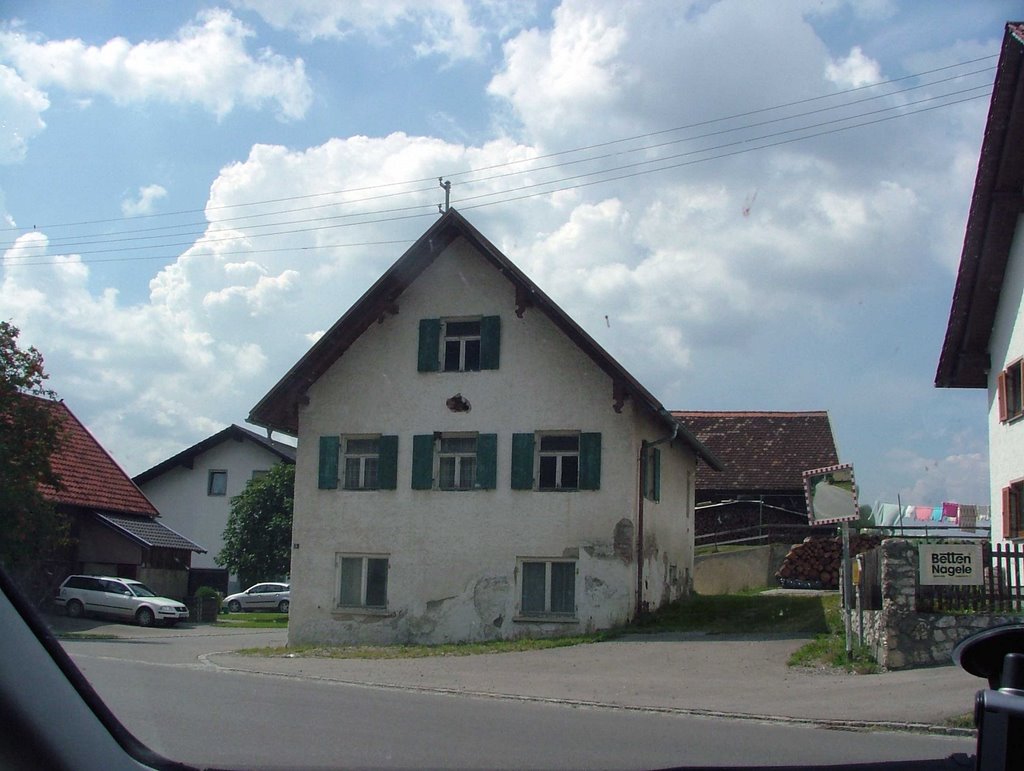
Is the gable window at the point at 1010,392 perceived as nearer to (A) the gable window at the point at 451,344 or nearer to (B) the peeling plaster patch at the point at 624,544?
(B) the peeling plaster patch at the point at 624,544

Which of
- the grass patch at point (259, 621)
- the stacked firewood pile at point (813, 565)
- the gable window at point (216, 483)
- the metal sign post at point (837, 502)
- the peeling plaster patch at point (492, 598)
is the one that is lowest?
the grass patch at point (259, 621)

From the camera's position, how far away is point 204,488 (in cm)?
487

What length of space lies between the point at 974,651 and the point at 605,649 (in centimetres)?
1735

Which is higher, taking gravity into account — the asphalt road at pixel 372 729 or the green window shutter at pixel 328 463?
the green window shutter at pixel 328 463

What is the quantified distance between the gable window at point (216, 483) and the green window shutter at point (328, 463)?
16.7 metres

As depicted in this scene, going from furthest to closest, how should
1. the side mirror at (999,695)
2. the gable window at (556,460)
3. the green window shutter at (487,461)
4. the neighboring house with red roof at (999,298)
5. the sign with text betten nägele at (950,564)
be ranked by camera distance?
the green window shutter at (487,461)
the gable window at (556,460)
the sign with text betten nägele at (950,564)
the neighboring house with red roof at (999,298)
the side mirror at (999,695)

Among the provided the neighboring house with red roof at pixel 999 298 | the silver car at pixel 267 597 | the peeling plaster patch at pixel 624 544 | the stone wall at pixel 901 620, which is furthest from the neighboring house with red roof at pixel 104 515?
the silver car at pixel 267 597

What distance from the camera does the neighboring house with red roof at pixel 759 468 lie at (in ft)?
116

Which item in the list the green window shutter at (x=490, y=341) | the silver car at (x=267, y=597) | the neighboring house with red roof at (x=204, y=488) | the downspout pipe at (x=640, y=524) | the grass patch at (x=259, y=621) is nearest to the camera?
the neighboring house with red roof at (x=204, y=488)

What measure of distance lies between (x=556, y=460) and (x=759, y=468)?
16103mm

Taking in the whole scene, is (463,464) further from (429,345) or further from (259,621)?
(259,621)

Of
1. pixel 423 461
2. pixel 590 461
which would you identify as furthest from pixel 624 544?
pixel 423 461

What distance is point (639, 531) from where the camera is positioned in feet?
70.6

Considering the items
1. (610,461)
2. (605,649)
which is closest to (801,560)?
(610,461)
